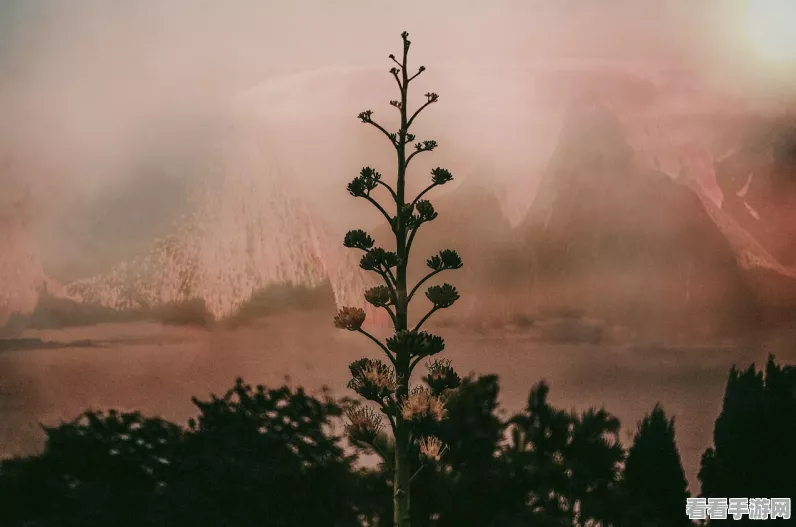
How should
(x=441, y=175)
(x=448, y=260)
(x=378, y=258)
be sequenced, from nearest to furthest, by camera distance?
1. (x=378, y=258)
2. (x=448, y=260)
3. (x=441, y=175)

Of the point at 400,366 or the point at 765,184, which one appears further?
the point at 765,184

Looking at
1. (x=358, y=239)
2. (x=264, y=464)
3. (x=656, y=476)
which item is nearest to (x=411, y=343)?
(x=358, y=239)

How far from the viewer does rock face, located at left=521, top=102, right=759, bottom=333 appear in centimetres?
579

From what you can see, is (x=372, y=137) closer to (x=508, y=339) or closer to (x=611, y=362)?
(x=508, y=339)

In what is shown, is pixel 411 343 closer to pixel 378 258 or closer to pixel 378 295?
pixel 378 295

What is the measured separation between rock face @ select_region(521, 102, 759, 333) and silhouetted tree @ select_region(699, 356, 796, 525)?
46 centimetres

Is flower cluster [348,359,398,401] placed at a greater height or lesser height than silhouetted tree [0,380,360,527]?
greater

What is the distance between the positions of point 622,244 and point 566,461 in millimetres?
1730

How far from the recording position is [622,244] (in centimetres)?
591

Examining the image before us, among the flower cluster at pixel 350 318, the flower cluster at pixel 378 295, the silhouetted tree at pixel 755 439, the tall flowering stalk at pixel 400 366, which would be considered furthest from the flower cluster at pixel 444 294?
the silhouetted tree at pixel 755 439

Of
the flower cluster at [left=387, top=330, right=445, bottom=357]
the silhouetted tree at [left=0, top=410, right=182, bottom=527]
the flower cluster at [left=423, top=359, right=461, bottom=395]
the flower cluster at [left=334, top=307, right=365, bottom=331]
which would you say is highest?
the flower cluster at [left=334, top=307, right=365, bottom=331]

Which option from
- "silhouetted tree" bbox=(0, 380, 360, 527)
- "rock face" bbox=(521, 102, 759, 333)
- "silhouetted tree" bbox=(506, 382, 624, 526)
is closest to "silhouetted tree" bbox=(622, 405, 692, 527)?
"silhouetted tree" bbox=(506, 382, 624, 526)

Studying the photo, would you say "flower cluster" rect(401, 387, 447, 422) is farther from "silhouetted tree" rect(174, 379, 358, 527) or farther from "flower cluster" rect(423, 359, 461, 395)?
"silhouetted tree" rect(174, 379, 358, 527)

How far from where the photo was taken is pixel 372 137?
20.3ft
